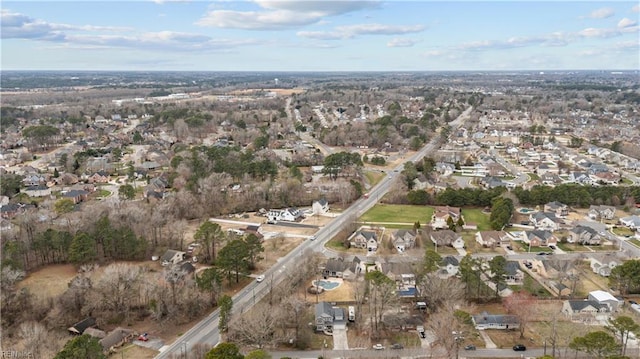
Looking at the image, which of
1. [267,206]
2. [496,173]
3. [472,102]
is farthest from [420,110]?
[267,206]

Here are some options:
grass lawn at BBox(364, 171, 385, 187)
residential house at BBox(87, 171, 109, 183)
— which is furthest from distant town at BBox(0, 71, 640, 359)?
grass lawn at BBox(364, 171, 385, 187)

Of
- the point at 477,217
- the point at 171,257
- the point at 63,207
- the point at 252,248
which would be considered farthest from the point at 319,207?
the point at 63,207

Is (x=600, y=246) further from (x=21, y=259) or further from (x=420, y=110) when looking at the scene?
(x=420, y=110)

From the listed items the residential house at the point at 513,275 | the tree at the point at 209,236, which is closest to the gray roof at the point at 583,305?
the residential house at the point at 513,275

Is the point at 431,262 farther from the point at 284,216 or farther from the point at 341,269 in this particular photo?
the point at 284,216

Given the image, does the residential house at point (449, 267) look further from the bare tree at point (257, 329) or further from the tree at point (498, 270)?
the bare tree at point (257, 329)

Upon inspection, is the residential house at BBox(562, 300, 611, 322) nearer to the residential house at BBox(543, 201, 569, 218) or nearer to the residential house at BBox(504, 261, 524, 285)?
the residential house at BBox(504, 261, 524, 285)
